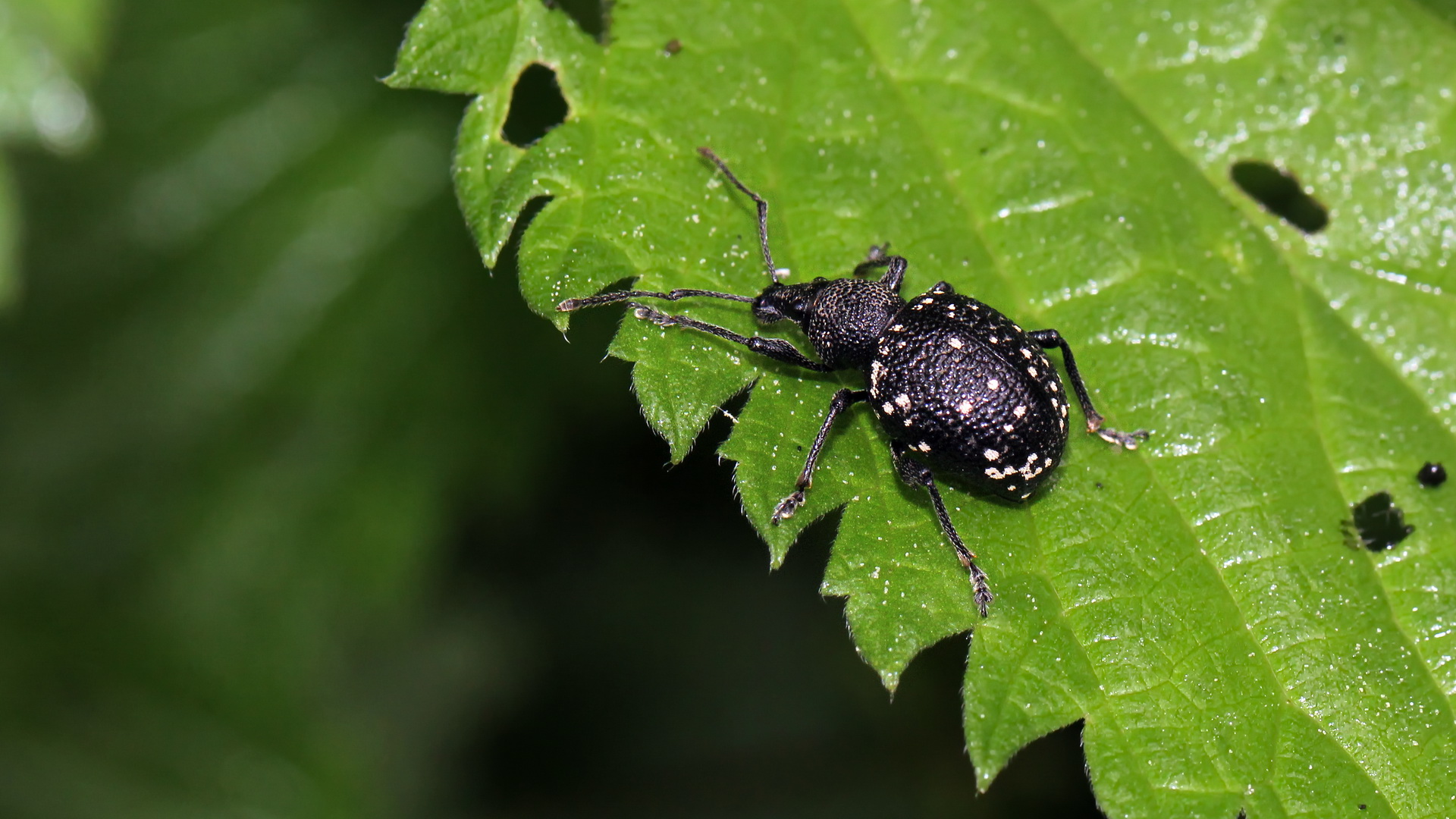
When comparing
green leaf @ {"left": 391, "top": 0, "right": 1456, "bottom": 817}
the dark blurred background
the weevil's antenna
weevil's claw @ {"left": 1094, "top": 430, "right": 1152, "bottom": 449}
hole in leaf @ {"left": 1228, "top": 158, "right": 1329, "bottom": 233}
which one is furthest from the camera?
the dark blurred background

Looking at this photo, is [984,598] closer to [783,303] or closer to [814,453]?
[814,453]

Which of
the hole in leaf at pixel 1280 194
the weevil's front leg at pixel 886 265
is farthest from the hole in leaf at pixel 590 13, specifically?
the hole in leaf at pixel 1280 194

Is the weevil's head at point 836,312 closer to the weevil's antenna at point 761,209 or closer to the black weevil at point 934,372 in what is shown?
the black weevil at point 934,372

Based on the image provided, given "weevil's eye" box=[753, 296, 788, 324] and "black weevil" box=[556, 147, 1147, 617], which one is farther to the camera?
"weevil's eye" box=[753, 296, 788, 324]

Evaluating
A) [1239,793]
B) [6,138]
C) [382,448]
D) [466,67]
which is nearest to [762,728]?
[382,448]

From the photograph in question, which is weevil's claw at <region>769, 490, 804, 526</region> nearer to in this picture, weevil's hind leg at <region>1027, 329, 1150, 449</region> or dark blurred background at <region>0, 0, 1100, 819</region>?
weevil's hind leg at <region>1027, 329, 1150, 449</region>

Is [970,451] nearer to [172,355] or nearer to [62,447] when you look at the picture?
[172,355]

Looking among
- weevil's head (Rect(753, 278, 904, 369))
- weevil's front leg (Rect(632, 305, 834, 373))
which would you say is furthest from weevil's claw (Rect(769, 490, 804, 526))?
weevil's head (Rect(753, 278, 904, 369))
